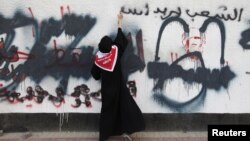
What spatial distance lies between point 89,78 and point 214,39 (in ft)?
6.40

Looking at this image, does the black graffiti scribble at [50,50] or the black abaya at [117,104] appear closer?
the black abaya at [117,104]

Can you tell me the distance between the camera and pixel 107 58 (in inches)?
187

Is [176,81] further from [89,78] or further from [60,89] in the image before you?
[60,89]

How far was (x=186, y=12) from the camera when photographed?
5117 mm

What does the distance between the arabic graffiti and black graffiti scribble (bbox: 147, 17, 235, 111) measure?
0.10 m

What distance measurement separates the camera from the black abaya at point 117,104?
4836mm

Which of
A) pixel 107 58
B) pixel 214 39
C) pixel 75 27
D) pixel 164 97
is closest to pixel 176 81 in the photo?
pixel 164 97

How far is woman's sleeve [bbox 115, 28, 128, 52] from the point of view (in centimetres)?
482

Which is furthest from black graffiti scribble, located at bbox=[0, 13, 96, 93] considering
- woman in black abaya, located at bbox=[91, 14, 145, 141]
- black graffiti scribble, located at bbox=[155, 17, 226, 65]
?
black graffiti scribble, located at bbox=[155, 17, 226, 65]

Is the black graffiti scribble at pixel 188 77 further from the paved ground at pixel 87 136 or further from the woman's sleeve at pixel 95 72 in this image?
the woman's sleeve at pixel 95 72

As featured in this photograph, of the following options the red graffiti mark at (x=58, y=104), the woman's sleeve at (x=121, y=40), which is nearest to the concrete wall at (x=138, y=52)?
the red graffiti mark at (x=58, y=104)

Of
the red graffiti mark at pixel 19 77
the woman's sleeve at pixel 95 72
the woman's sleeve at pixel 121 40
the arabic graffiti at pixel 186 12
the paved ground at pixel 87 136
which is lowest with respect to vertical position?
the paved ground at pixel 87 136

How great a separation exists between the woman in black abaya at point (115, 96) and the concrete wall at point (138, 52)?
1.12 feet

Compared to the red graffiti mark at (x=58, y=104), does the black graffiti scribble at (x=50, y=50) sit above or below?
above
